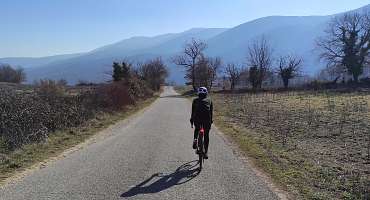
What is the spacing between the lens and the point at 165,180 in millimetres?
9930

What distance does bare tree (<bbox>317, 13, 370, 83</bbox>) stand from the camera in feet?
285

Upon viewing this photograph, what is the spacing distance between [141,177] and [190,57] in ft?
318

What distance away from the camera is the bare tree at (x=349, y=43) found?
87.0 m

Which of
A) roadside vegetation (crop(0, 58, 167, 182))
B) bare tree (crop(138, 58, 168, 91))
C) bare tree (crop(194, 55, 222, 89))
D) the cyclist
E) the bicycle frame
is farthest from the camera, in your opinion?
bare tree (crop(194, 55, 222, 89))

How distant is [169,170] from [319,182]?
128 inches

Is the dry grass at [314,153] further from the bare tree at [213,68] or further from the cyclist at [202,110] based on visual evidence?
the bare tree at [213,68]

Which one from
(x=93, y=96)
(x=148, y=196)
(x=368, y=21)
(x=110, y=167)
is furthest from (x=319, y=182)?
(x=368, y=21)

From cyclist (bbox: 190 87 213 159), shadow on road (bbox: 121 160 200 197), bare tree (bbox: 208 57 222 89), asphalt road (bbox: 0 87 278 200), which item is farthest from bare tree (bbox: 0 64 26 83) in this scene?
shadow on road (bbox: 121 160 200 197)

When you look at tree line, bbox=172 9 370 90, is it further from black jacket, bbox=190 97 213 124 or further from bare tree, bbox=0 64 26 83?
black jacket, bbox=190 97 213 124

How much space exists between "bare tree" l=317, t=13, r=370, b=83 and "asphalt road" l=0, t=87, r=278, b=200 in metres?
77.2

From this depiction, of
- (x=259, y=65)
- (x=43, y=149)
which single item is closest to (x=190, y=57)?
(x=259, y=65)

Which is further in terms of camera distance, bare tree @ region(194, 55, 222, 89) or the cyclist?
bare tree @ region(194, 55, 222, 89)

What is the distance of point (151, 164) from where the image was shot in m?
11.9

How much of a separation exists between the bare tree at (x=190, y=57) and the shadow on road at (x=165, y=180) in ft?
304
